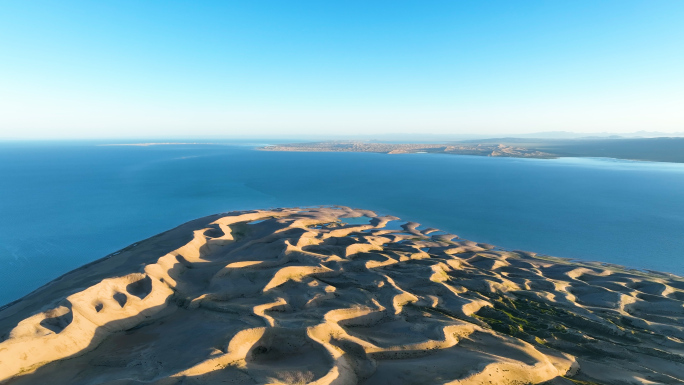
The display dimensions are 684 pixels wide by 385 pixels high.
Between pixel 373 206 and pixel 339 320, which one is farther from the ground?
pixel 373 206

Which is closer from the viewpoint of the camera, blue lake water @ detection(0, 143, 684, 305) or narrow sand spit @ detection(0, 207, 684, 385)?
narrow sand spit @ detection(0, 207, 684, 385)

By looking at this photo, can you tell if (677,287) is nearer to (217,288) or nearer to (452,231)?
(452,231)

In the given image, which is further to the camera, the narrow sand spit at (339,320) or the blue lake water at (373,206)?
the blue lake water at (373,206)

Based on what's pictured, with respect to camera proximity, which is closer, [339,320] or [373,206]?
[339,320]

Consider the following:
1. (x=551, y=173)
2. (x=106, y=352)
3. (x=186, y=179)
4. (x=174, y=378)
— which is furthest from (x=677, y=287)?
(x=186, y=179)
